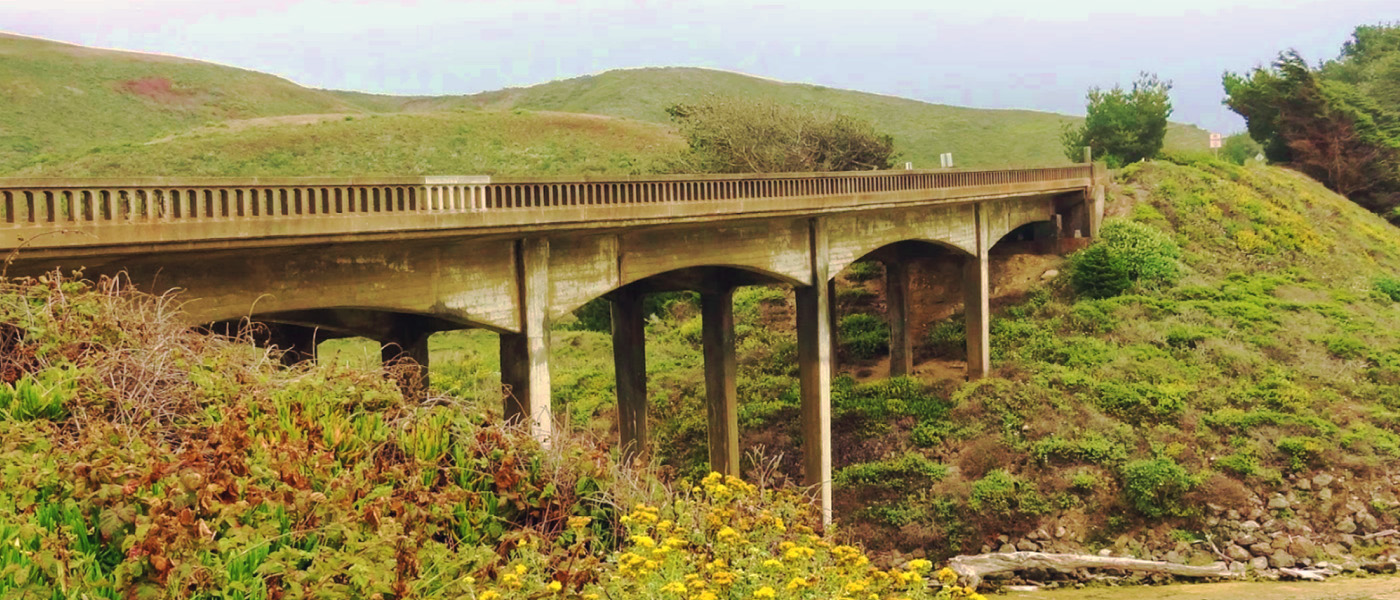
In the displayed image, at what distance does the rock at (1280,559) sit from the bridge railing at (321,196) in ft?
32.9

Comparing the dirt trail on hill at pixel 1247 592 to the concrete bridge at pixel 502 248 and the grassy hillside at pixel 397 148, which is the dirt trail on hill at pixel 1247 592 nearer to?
the concrete bridge at pixel 502 248

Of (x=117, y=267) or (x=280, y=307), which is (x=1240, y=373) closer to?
(x=280, y=307)

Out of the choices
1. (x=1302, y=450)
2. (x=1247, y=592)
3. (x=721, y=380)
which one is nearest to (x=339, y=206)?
(x=721, y=380)

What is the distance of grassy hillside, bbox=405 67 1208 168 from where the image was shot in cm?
8675

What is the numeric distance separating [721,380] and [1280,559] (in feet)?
32.6

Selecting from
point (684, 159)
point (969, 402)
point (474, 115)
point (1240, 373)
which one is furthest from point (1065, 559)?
point (474, 115)

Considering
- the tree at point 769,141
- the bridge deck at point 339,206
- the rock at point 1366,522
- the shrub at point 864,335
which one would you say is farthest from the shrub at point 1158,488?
the tree at point 769,141

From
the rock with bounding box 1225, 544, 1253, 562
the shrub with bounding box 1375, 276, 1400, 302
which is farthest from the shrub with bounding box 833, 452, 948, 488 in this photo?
the shrub with bounding box 1375, 276, 1400, 302

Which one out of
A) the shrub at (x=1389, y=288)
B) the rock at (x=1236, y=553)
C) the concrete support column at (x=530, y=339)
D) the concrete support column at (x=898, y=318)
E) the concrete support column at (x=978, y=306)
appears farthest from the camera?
the shrub at (x=1389, y=288)

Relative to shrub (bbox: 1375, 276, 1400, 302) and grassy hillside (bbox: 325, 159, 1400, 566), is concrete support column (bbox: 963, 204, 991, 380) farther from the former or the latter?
shrub (bbox: 1375, 276, 1400, 302)

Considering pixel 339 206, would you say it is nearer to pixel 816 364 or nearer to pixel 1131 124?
pixel 816 364

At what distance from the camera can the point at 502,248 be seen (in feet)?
45.1

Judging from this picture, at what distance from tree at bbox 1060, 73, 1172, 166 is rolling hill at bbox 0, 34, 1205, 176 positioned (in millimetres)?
4067

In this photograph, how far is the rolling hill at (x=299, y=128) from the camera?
186ft
